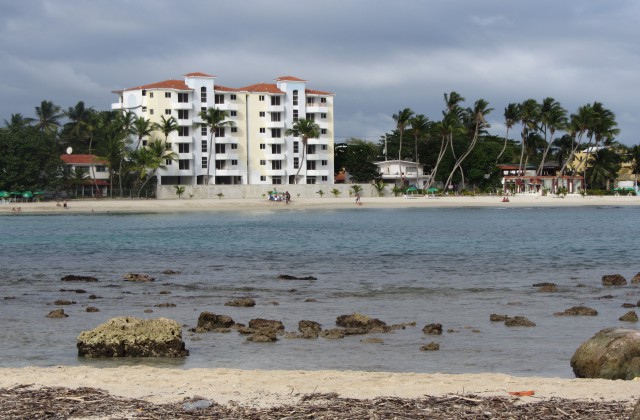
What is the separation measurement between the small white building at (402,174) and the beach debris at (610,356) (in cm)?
11244

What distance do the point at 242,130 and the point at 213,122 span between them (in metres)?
7.90

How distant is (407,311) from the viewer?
2083 centimetres

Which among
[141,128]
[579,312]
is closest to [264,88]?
[141,128]

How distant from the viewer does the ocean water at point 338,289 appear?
15.1 meters

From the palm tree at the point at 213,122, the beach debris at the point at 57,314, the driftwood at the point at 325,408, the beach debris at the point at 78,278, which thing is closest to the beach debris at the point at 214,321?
the beach debris at the point at 57,314

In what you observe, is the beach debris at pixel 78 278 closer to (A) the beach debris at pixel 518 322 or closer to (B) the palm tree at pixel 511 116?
(A) the beach debris at pixel 518 322

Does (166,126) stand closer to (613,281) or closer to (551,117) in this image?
(551,117)

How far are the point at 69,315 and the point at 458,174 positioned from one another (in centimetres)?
11132

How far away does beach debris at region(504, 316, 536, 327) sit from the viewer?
59.1ft

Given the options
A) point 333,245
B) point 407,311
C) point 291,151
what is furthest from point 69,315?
point 291,151

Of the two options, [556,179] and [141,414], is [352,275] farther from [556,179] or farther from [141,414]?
[556,179]

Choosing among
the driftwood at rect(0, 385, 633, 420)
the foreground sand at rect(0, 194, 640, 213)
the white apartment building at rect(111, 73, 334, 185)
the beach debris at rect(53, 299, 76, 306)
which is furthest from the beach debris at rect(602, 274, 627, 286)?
the white apartment building at rect(111, 73, 334, 185)

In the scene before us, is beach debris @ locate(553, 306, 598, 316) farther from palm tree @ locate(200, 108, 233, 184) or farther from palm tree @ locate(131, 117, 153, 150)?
palm tree @ locate(131, 117, 153, 150)

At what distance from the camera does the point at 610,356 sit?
12.0 m
